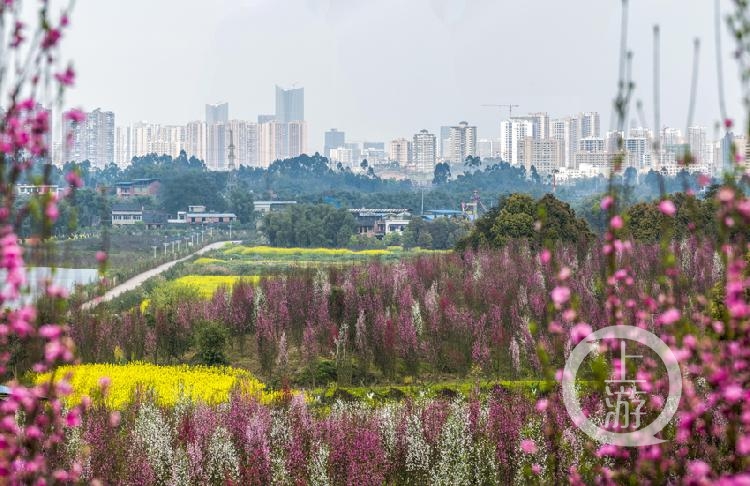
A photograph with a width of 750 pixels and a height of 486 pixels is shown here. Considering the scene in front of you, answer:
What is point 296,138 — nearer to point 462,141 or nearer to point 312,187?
point 462,141

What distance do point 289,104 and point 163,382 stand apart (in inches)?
6960

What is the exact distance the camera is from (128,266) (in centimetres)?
3534

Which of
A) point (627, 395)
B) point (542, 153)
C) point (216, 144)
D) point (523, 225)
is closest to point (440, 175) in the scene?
point (542, 153)

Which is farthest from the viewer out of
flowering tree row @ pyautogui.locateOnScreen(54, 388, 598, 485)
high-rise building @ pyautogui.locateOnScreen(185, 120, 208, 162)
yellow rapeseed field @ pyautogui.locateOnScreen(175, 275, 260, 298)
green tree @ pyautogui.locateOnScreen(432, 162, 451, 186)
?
high-rise building @ pyautogui.locateOnScreen(185, 120, 208, 162)

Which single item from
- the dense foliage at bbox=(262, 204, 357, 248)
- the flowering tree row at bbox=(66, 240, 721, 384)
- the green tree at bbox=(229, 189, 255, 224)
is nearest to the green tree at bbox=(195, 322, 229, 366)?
the flowering tree row at bbox=(66, 240, 721, 384)

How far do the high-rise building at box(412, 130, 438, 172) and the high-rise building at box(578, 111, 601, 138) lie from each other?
2072 centimetres

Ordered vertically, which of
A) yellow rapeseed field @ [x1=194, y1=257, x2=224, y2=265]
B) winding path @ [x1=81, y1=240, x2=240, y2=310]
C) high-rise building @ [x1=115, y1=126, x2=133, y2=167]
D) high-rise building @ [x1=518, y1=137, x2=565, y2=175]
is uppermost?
high-rise building @ [x1=115, y1=126, x2=133, y2=167]

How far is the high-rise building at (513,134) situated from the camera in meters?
135

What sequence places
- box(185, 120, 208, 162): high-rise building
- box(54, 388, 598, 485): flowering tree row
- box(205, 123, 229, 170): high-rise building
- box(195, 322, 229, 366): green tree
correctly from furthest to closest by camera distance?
box(205, 123, 229, 170): high-rise building < box(185, 120, 208, 162): high-rise building < box(195, 322, 229, 366): green tree < box(54, 388, 598, 485): flowering tree row

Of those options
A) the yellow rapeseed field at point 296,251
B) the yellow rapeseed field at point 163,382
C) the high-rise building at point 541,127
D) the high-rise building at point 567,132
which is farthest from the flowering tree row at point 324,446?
the high-rise building at point 541,127

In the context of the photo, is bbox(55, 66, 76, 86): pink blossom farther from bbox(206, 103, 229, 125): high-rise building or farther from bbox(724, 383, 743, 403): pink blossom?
bbox(206, 103, 229, 125): high-rise building

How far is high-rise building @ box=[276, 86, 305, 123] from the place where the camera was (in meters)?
187

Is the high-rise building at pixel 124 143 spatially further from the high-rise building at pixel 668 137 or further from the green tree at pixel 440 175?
the high-rise building at pixel 668 137

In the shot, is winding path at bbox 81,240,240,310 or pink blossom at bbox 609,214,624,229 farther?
winding path at bbox 81,240,240,310
